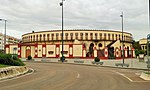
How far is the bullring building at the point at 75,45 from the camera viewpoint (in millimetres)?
64938

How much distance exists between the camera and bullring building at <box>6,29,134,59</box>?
213 ft

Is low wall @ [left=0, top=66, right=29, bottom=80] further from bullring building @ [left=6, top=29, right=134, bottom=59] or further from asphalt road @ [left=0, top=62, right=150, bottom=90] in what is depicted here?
bullring building @ [left=6, top=29, right=134, bottom=59]

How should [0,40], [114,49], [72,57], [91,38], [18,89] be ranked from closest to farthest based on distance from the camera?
[18,89] → [72,57] → [114,49] → [91,38] → [0,40]

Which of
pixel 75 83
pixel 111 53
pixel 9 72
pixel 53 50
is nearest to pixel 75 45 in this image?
pixel 53 50

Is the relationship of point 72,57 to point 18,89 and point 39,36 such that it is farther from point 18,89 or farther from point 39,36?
point 18,89

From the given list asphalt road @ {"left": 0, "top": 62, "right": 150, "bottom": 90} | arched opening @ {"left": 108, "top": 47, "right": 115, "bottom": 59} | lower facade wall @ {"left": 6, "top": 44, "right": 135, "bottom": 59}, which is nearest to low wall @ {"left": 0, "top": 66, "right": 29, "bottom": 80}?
asphalt road @ {"left": 0, "top": 62, "right": 150, "bottom": 90}

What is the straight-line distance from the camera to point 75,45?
64.8 meters

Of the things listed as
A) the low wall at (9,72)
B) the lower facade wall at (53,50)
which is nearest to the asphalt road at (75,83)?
the low wall at (9,72)

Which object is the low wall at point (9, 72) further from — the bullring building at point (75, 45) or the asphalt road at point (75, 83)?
the bullring building at point (75, 45)

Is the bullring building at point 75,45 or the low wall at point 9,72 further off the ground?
the bullring building at point 75,45

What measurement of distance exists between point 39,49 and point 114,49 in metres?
22.2

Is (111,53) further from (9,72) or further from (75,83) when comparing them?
(75,83)

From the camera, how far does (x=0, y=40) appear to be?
16875 centimetres

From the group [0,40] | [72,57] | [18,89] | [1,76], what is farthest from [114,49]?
[0,40]
